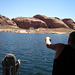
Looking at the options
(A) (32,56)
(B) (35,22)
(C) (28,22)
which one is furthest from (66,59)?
(B) (35,22)

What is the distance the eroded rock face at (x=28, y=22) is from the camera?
147m

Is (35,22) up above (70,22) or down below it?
above

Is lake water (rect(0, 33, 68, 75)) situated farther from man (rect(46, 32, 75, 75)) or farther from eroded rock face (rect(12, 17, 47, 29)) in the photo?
eroded rock face (rect(12, 17, 47, 29))

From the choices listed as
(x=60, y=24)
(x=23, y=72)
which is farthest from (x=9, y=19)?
(x=23, y=72)

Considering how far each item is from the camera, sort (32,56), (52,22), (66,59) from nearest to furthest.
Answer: (66,59), (32,56), (52,22)

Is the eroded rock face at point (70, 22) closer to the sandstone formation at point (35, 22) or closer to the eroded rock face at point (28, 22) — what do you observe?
the sandstone formation at point (35, 22)

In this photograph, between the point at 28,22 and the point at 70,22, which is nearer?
the point at 28,22

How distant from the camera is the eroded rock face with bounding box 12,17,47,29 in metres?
147

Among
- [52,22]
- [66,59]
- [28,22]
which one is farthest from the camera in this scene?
[52,22]

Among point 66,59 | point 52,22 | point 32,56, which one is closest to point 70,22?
point 52,22

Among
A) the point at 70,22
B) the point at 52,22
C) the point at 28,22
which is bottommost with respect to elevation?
the point at 70,22

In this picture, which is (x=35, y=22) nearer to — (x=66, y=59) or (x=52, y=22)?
(x=52, y=22)

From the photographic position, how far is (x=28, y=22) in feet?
487

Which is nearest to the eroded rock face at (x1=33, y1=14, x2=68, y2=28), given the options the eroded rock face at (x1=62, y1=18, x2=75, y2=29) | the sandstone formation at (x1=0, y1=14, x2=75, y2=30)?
the sandstone formation at (x1=0, y1=14, x2=75, y2=30)
